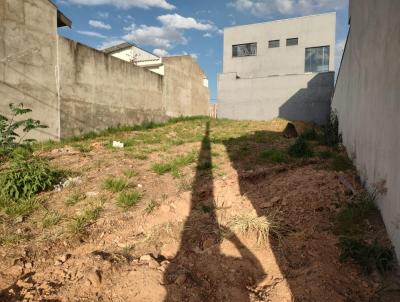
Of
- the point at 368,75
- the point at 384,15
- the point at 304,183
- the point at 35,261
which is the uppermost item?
the point at 384,15

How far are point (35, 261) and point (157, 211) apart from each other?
1527 millimetres

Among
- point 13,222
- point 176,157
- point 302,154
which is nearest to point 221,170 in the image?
point 176,157

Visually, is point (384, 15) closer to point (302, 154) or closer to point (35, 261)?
point (302, 154)

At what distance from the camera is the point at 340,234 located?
3.14 meters

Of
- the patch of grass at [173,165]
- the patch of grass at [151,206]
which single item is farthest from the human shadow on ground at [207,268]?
the patch of grass at [173,165]

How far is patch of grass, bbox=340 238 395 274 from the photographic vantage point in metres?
2.52

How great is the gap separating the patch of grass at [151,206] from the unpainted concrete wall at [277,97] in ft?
53.9

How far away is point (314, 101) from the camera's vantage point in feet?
61.7

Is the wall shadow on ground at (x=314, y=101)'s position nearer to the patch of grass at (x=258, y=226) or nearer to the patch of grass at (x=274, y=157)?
the patch of grass at (x=274, y=157)

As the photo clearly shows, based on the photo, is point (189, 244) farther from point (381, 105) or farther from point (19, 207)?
point (381, 105)

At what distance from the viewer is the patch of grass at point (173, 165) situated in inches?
240

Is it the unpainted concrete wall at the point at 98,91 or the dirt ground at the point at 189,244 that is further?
the unpainted concrete wall at the point at 98,91

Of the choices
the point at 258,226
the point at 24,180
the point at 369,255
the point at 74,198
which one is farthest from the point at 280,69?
the point at 369,255

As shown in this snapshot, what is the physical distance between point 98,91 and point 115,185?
24.4 ft
